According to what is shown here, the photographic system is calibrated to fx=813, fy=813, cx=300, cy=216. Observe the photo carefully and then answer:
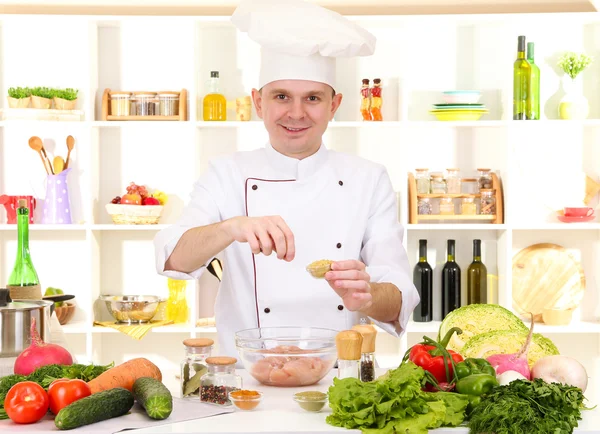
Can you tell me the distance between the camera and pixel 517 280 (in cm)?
448

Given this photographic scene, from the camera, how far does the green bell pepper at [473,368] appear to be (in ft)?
5.81

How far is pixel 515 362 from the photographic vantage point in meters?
1.86

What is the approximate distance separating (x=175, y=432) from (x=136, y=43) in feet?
11.1

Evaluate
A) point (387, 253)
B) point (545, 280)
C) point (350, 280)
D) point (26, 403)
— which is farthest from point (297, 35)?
point (545, 280)

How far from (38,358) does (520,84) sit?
311 centimetres

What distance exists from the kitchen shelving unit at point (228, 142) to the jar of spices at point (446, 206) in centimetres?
16

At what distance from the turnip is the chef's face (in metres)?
1.03

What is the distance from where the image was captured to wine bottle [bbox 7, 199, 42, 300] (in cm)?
263

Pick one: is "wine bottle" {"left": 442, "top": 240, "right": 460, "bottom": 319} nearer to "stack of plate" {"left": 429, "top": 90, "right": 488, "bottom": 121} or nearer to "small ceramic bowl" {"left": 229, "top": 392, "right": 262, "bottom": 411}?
"stack of plate" {"left": 429, "top": 90, "right": 488, "bottom": 121}

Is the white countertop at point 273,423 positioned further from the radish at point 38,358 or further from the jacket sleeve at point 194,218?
the jacket sleeve at point 194,218

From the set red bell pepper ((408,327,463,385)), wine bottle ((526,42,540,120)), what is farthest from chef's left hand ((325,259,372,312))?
wine bottle ((526,42,540,120))

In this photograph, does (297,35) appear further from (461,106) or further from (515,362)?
(461,106)

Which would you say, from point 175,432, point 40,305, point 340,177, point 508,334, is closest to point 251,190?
point 340,177

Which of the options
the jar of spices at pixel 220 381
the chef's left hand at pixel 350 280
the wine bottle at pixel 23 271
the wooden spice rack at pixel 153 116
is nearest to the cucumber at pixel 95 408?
the jar of spices at pixel 220 381
